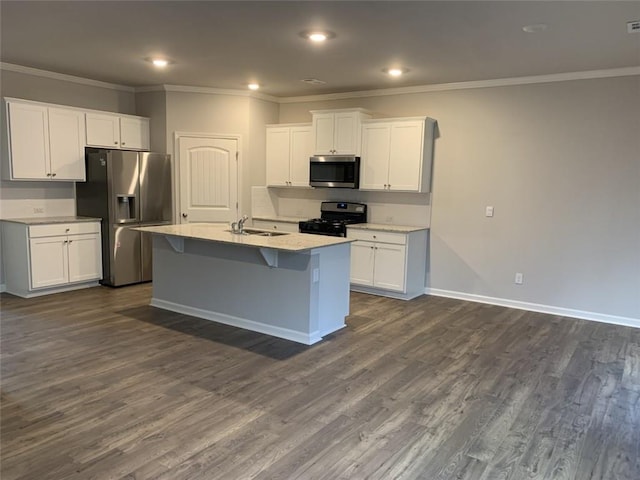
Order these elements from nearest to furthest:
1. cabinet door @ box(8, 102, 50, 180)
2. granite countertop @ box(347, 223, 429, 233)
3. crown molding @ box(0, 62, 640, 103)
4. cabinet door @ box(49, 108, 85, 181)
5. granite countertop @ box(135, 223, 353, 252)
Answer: granite countertop @ box(135, 223, 353, 252), crown molding @ box(0, 62, 640, 103), cabinet door @ box(8, 102, 50, 180), cabinet door @ box(49, 108, 85, 181), granite countertop @ box(347, 223, 429, 233)

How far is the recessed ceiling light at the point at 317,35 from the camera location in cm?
374

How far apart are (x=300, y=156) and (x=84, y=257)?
Result: 313cm

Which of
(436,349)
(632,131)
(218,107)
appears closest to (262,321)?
(436,349)

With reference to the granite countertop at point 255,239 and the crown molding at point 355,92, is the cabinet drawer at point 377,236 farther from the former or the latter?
the crown molding at point 355,92

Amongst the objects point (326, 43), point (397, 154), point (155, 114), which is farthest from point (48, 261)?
point (397, 154)

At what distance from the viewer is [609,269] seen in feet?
16.2

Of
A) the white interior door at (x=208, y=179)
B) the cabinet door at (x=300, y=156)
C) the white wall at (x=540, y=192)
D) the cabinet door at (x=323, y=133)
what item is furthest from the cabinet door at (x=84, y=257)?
the white wall at (x=540, y=192)

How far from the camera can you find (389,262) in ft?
18.8

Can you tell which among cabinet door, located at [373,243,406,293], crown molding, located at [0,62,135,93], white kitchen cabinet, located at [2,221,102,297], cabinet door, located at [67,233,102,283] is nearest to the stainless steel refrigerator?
cabinet door, located at [67,233,102,283]

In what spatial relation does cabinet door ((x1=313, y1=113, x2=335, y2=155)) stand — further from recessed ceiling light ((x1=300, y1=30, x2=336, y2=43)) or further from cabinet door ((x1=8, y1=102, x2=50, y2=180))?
cabinet door ((x1=8, y1=102, x2=50, y2=180))

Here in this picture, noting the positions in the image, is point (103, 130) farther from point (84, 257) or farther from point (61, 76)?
point (84, 257)

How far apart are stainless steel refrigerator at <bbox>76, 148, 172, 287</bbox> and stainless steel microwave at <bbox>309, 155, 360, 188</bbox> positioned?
6.53 feet

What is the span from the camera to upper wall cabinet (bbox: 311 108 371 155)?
6102 mm

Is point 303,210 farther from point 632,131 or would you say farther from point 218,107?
point 632,131
